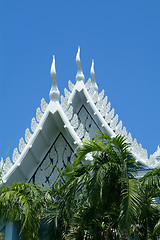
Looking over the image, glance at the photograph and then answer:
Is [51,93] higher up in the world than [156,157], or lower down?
higher up

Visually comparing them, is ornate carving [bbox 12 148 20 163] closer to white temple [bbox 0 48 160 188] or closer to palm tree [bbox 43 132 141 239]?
white temple [bbox 0 48 160 188]

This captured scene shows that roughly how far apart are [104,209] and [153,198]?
2.85 feet

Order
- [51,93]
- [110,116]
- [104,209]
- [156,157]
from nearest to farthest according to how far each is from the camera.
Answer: [104,209]
[156,157]
[51,93]
[110,116]

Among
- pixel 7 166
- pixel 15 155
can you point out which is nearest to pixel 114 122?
pixel 15 155

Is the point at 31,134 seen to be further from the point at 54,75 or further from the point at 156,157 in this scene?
the point at 156,157

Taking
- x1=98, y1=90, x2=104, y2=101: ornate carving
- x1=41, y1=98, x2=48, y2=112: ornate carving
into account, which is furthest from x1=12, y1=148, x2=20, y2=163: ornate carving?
x1=98, y1=90, x2=104, y2=101: ornate carving

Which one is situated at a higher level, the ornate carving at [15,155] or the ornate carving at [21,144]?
the ornate carving at [21,144]

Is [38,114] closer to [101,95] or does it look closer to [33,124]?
[33,124]

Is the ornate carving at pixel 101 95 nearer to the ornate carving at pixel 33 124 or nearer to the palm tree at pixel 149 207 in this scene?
the ornate carving at pixel 33 124

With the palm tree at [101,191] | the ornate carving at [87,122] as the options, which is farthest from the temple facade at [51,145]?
the palm tree at [101,191]

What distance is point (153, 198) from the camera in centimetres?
979

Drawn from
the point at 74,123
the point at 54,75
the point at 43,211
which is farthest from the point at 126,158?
the point at 54,75

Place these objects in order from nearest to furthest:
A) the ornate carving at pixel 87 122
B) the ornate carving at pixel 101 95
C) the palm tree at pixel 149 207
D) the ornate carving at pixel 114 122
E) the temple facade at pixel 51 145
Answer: the palm tree at pixel 149 207 → the temple facade at pixel 51 145 → the ornate carving at pixel 114 122 → the ornate carving at pixel 87 122 → the ornate carving at pixel 101 95

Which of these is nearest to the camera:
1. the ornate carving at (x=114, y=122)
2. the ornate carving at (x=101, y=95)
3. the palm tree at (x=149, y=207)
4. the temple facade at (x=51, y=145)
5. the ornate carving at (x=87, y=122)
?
the palm tree at (x=149, y=207)
